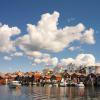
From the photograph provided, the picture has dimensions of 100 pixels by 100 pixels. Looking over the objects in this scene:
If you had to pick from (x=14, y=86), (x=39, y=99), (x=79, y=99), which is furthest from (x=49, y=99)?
(x=14, y=86)

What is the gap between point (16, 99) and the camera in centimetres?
8712

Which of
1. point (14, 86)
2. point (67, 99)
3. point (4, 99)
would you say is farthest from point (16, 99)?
point (14, 86)

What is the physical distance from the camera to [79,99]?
8694 centimetres

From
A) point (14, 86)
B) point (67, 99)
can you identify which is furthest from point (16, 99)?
point (14, 86)

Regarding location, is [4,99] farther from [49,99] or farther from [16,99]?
[49,99]

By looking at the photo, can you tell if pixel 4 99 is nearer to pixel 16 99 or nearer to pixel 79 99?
pixel 16 99

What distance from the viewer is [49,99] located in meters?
84.6

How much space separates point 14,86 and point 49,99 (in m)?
96.8

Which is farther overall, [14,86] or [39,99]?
[14,86]

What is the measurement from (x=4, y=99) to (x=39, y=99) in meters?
12.0

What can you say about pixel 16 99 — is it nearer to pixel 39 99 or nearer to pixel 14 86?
pixel 39 99

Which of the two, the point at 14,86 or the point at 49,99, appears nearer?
the point at 49,99

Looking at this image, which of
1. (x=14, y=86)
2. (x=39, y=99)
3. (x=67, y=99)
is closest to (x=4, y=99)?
(x=39, y=99)

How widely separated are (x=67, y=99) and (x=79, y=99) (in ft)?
12.5
